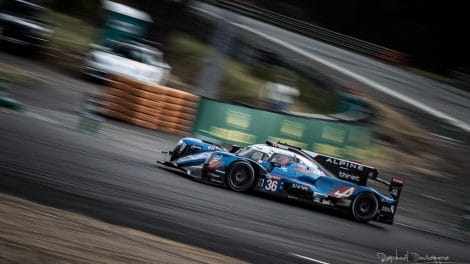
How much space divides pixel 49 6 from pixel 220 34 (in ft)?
39.4

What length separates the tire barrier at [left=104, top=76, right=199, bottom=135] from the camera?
17250 mm

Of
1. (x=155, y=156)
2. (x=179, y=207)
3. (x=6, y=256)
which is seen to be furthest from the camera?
(x=155, y=156)

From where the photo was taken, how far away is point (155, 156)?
14203 mm

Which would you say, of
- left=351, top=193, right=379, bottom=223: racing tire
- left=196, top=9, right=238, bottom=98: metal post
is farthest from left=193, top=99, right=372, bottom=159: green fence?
left=351, top=193, right=379, bottom=223: racing tire

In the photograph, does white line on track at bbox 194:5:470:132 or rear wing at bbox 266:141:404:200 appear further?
white line on track at bbox 194:5:470:132

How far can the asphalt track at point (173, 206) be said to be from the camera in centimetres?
830

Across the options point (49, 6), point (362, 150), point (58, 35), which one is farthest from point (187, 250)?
point (49, 6)

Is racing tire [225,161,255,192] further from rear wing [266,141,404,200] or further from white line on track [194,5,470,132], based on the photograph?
white line on track [194,5,470,132]

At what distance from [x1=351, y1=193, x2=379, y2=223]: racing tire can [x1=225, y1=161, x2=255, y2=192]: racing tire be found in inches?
74.0

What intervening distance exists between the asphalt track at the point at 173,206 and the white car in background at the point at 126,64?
7271mm

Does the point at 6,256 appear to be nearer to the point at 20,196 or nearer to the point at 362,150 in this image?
the point at 20,196

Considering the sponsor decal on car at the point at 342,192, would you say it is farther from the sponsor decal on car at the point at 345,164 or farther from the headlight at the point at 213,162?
the headlight at the point at 213,162

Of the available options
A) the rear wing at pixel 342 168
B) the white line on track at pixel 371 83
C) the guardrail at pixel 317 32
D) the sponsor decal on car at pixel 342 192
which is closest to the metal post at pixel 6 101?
the rear wing at pixel 342 168

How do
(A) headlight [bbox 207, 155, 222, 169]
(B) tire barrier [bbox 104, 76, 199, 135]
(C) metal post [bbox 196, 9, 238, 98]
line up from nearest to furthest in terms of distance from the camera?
(A) headlight [bbox 207, 155, 222, 169], (B) tire barrier [bbox 104, 76, 199, 135], (C) metal post [bbox 196, 9, 238, 98]
